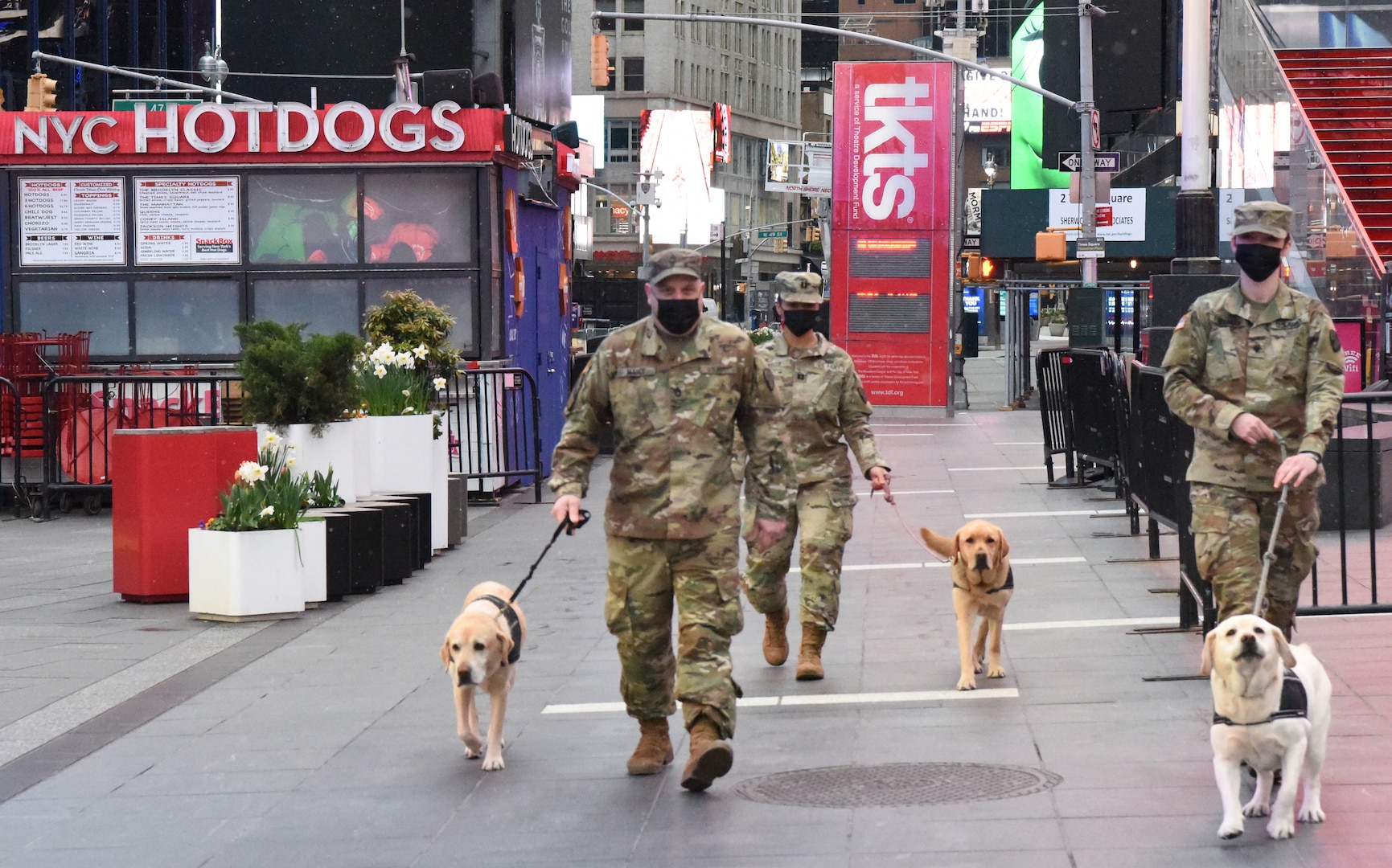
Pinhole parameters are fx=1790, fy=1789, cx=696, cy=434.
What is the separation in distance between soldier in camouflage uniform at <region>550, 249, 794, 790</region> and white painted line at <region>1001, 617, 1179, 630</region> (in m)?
3.56

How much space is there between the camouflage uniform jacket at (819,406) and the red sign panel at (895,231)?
882 inches

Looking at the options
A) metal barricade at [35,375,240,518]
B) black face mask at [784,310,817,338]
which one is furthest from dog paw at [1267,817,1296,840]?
metal barricade at [35,375,240,518]

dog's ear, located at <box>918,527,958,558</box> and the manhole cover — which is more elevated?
dog's ear, located at <box>918,527,958,558</box>

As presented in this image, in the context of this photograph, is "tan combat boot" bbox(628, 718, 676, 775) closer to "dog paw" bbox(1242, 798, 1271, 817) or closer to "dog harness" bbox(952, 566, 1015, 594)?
"dog harness" bbox(952, 566, 1015, 594)

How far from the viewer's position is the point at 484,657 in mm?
6648

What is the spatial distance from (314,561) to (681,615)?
533cm

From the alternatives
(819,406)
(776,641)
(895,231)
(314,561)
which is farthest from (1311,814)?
(895,231)

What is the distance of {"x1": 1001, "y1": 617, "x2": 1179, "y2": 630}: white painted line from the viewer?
967 cm

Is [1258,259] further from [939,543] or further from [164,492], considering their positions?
[164,492]

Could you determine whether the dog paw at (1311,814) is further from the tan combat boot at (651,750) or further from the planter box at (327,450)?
the planter box at (327,450)

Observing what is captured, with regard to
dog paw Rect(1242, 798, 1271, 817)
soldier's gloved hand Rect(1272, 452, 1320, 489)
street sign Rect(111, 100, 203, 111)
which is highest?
street sign Rect(111, 100, 203, 111)

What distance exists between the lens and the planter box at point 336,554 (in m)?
11.5

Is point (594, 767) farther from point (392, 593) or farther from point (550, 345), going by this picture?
point (550, 345)

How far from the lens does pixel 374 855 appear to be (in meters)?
5.85
